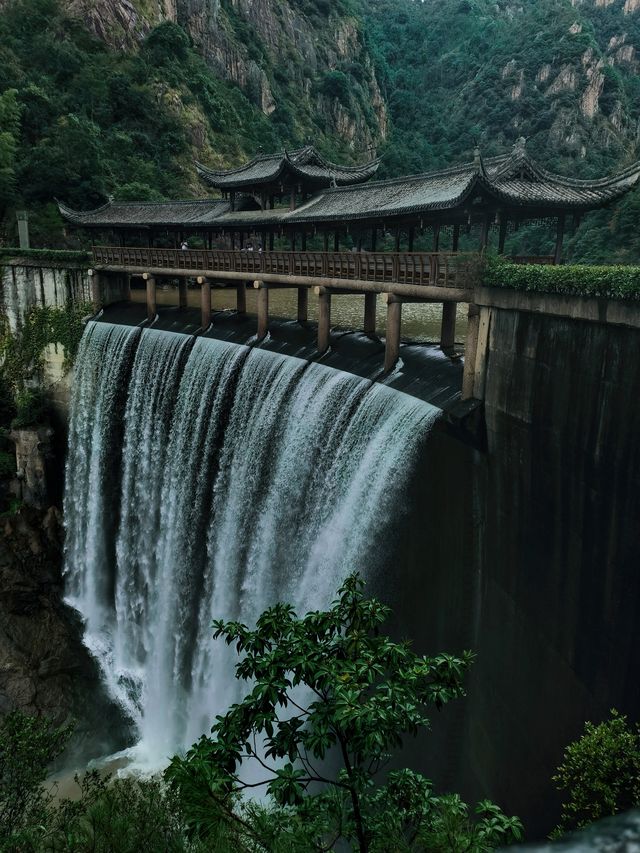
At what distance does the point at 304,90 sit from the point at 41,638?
98.0 meters

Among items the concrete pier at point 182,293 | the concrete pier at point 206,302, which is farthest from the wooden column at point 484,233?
the concrete pier at point 182,293

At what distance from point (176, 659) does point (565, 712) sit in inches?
560

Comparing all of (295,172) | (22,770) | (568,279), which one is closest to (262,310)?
(295,172)

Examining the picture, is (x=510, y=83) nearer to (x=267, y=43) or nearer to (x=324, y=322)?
(x=267, y=43)

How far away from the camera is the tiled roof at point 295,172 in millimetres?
27609

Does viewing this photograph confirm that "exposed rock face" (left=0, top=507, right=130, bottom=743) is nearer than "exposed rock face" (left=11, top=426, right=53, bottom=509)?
Yes

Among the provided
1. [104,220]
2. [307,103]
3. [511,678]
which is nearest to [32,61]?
[104,220]

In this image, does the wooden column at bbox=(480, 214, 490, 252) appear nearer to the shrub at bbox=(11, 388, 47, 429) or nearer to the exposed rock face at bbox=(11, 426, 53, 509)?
the exposed rock face at bbox=(11, 426, 53, 509)

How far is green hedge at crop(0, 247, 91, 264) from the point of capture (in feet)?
109

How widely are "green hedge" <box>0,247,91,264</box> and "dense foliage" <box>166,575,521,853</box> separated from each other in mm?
31324

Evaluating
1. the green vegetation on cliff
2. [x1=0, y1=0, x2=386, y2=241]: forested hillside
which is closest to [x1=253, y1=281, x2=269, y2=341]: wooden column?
the green vegetation on cliff

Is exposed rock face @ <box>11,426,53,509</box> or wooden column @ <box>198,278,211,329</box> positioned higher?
wooden column @ <box>198,278,211,329</box>

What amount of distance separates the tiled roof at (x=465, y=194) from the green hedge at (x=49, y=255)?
8.65 meters

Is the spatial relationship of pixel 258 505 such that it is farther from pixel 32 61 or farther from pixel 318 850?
pixel 32 61
